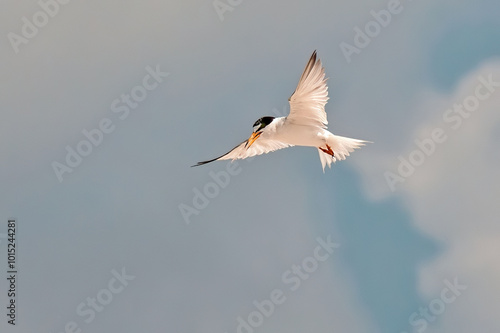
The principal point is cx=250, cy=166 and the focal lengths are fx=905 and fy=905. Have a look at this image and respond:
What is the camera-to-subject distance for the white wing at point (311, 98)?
20203mm

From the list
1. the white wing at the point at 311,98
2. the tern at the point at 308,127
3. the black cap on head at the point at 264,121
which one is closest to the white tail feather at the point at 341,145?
the tern at the point at 308,127

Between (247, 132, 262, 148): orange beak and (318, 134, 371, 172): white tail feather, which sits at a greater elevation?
(247, 132, 262, 148): orange beak

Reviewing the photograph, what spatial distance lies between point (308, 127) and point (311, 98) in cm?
81

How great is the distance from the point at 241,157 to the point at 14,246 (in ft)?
21.6

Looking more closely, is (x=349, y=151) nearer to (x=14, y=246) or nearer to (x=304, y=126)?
(x=304, y=126)

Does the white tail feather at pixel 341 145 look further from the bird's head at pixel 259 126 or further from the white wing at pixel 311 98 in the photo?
the bird's head at pixel 259 126

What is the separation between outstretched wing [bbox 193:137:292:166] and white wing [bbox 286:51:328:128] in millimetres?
1868

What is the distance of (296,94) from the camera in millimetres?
20594

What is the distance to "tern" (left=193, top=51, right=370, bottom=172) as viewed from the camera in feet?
66.9

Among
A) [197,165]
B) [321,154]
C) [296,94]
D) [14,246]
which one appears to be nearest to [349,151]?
[321,154]

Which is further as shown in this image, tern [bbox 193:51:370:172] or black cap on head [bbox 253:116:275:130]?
black cap on head [bbox 253:116:275:130]

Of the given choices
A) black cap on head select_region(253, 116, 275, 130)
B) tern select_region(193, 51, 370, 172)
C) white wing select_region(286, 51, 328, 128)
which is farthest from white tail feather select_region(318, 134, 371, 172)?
black cap on head select_region(253, 116, 275, 130)

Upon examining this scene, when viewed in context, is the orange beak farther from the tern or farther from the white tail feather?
the white tail feather

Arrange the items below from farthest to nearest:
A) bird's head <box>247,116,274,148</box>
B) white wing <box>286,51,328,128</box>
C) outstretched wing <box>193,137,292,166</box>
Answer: outstretched wing <box>193,137,292,166</box> < bird's head <box>247,116,274,148</box> < white wing <box>286,51,328,128</box>
